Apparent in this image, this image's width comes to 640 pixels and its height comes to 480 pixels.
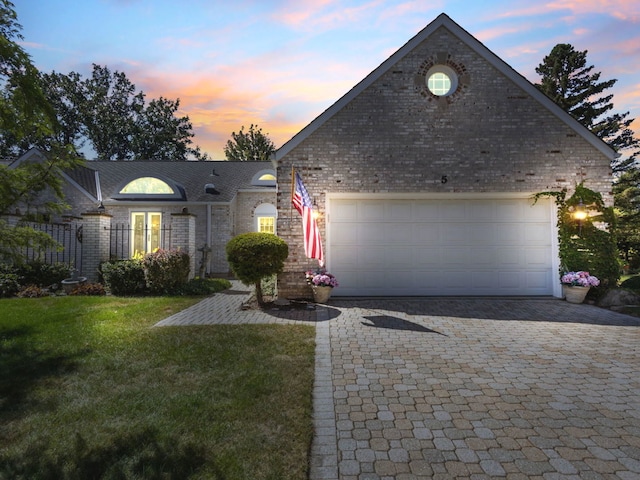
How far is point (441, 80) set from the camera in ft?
30.7

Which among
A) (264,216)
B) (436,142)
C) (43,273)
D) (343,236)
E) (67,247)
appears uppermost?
(436,142)

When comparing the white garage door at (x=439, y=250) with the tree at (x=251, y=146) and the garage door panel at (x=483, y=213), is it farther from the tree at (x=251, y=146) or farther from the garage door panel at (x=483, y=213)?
the tree at (x=251, y=146)

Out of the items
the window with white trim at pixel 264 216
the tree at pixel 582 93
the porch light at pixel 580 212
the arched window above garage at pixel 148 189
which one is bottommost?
the porch light at pixel 580 212

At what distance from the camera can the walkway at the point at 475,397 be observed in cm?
267

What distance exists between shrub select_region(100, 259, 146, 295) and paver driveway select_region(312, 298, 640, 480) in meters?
6.87

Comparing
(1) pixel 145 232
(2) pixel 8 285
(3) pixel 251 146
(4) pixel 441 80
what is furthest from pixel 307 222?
(3) pixel 251 146

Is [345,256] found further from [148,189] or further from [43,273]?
[148,189]

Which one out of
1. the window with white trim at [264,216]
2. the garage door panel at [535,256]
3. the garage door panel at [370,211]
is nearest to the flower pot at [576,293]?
the garage door panel at [535,256]

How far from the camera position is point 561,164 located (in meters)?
9.23

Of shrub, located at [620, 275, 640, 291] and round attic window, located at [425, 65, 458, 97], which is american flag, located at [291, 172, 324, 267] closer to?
round attic window, located at [425, 65, 458, 97]

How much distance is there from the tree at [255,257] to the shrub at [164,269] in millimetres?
3027

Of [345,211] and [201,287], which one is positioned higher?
[345,211]

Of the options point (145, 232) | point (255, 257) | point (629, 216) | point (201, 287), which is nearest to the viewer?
point (255, 257)

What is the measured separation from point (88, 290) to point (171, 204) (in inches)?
251
